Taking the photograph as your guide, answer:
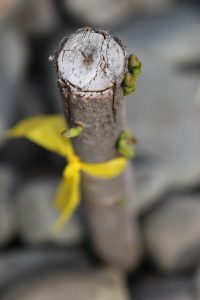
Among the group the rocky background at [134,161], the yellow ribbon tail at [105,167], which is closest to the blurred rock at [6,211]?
the rocky background at [134,161]

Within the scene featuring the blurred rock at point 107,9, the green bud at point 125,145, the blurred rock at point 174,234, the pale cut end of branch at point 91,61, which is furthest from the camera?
the blurred rock at point 107,9

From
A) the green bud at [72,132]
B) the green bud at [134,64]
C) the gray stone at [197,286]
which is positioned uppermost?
the green bud at [134,64]

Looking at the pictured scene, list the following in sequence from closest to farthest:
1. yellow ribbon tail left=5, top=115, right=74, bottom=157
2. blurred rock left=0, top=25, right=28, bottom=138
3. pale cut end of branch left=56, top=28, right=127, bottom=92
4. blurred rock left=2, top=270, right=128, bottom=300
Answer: pale cut end of branch left=56, top=28, right=127, bottom=92 < yellow ribbon tail left=5, top=115, right=74, bottom=157 < blurred rock left=2, top=270, right=128, bottom=300 < blurred rock left=0, top=25, right=28, bottom=138

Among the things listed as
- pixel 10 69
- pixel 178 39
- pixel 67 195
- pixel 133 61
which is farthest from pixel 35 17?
pixel 133 61

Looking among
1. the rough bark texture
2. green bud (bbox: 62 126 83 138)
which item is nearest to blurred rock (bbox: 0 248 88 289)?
the rough bark texture

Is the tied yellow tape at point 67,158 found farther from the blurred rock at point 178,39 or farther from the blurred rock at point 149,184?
the blurred rock at point 178,39

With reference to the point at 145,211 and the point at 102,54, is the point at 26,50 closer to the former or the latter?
the point at 145,211

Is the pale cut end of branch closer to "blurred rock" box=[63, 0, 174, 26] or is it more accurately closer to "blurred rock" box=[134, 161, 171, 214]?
"blurred rock" box=[134, 161, 171, 214]

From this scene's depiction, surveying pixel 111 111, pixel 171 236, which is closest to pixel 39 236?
pixel 171 236
